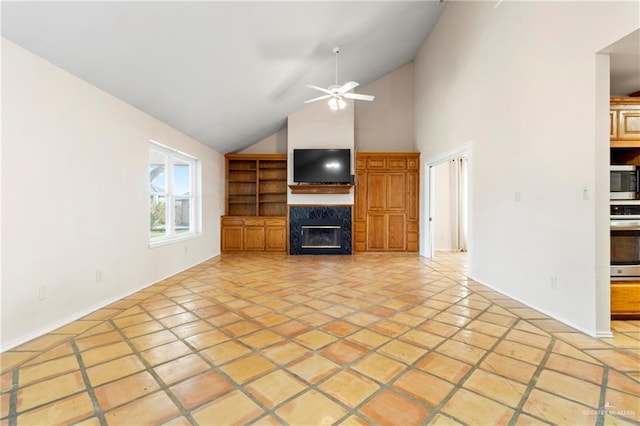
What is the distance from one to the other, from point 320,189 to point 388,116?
280 centimetres

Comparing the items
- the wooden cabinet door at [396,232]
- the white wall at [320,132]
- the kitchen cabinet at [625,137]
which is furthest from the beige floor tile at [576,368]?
the white wall at [320,132]

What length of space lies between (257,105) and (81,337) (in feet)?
14.1

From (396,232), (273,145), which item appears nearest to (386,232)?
(396,232)

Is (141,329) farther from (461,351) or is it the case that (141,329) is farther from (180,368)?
(461,351)

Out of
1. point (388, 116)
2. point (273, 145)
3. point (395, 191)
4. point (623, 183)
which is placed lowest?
point (623, 183)

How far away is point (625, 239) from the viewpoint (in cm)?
254

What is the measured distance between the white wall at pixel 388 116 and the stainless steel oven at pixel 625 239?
495 cm

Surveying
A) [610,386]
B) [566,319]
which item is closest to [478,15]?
[566,319]

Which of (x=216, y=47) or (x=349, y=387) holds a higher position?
(x=216, y=47)

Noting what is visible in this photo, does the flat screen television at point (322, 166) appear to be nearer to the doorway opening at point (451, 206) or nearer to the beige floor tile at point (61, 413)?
the doorway opening at point (451, 206)

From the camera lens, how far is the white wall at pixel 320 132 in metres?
6.55

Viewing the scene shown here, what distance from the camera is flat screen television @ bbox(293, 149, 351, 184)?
630 centimetres

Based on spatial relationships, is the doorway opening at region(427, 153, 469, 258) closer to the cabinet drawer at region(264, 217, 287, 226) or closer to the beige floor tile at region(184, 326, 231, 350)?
the cabinet drawer at region(264, 217, 287, 226)

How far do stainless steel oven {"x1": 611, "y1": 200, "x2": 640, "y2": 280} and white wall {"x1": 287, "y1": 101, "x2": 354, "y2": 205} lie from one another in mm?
4498
